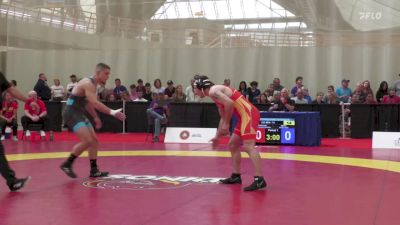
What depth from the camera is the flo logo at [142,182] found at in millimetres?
6712

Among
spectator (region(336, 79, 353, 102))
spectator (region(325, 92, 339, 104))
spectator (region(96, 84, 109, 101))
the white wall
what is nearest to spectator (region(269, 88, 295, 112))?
spectator (region(325, 92, 339, 104))

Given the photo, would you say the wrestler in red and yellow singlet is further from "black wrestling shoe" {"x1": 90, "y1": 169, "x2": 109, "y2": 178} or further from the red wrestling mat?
"black wrestling shoe" {"x1": 90, "y1": 169, "x2": 109, "y2": 178}

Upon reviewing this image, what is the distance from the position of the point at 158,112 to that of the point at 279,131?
3.31m

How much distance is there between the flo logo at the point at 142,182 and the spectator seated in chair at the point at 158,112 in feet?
20.3

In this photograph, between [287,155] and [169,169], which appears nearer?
[169,169]

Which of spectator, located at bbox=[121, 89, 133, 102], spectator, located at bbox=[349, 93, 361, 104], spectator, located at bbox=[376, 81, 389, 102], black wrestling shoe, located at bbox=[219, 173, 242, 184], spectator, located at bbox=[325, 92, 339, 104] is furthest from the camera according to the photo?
spectator, located at bbox=[121, 89, 133, 102]

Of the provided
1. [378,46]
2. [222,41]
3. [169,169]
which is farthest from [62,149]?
[378,46]

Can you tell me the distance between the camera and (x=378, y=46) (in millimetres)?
16984

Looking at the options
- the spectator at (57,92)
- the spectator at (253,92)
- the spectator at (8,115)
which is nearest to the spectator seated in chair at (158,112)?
the spectator at (253,92)

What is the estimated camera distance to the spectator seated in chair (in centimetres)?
1389

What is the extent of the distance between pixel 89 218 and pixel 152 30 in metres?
15.1

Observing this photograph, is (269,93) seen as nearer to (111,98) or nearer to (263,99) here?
(263,99)

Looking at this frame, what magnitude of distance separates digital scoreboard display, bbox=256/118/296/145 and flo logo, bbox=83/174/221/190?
5.61 metres

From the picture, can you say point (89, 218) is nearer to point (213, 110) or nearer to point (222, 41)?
point (213, 110)
